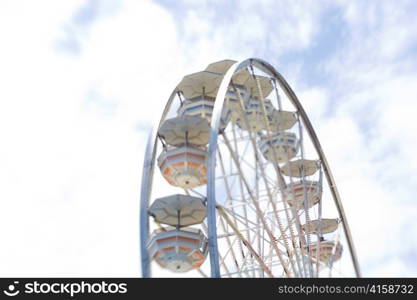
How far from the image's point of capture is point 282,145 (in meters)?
24.0

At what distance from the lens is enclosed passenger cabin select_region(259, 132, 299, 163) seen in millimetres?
23500

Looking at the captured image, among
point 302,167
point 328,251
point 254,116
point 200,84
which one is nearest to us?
point 200,84

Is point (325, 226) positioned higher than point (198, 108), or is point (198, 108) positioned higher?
point (198, 108)

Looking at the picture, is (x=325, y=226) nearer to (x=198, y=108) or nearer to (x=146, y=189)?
(x=198, y=108)

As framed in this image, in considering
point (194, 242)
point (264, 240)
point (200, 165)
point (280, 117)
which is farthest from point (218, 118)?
point (280, 117)

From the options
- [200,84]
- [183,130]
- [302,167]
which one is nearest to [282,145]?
[302,167]

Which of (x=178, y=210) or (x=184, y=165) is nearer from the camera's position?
(x=178, y=210)

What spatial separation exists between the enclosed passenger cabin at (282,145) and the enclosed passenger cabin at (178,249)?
713 cm

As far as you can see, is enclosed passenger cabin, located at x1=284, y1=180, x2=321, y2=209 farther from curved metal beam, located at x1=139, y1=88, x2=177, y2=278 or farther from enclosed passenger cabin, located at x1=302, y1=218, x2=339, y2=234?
curved metal beam, located at x1=139, y1=88, x2=177, y2=278

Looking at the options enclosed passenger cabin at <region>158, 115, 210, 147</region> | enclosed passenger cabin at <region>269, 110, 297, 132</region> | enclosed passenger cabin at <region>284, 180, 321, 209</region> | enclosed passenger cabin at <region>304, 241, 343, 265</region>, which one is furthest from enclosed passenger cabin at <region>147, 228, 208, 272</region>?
enclosed passenger cabin at <region>269, 110, 297, 132</region>

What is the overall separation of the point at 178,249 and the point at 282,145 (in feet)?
27.7

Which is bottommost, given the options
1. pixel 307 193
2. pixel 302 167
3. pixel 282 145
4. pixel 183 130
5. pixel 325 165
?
pixel 183 130

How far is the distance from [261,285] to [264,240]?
346 inches

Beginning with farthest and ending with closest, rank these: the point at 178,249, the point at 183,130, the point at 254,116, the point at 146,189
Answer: the point at 254,116 → the point at 183,130 → the point at 146,189 → the point at 178,249
